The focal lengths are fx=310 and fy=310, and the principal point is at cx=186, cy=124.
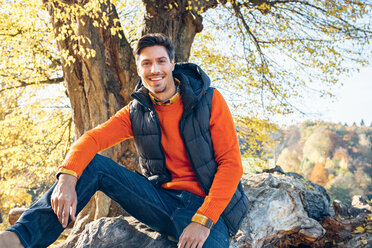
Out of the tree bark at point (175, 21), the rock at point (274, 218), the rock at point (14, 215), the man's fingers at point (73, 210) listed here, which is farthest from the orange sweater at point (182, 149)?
the rock at point (14, 215)

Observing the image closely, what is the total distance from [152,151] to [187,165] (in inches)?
13.2

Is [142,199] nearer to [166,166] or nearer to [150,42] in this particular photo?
[166,166]

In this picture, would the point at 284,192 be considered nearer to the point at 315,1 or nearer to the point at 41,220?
the point at 41,220

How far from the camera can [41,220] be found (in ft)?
7.15

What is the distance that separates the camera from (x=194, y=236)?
2.20 meters

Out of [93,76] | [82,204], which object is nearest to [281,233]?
[82,204]

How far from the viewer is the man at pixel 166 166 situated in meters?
2.26

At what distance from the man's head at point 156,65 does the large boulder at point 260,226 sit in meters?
1.28

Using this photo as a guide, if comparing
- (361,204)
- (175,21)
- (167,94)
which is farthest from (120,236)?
(361,204)

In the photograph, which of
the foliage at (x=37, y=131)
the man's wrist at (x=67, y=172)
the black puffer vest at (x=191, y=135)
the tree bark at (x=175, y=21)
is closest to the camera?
the man's wrist at (x=67, y=172)

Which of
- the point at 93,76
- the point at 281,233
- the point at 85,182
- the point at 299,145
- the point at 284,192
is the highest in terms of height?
Answer: the point at 93,76

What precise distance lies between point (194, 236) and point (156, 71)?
1.41 metres

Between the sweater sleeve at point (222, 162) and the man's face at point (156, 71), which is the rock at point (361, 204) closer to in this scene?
the sweater sleeve at point (222, 162)

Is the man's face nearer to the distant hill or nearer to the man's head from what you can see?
the man's head
